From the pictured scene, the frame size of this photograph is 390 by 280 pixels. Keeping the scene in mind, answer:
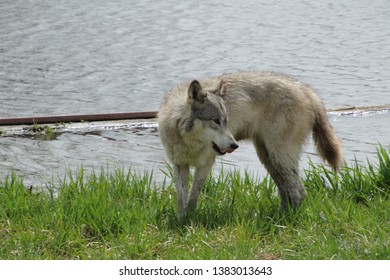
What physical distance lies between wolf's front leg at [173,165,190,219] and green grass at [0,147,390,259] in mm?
75

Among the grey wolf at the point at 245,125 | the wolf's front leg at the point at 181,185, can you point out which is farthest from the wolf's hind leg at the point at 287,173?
the wolf's front leg at the point at 181,185

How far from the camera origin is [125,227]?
6668mm

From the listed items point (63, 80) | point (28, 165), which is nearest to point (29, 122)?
point (28, 165)

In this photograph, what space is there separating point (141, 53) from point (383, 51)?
13.6ft

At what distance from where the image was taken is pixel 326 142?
7.80 m

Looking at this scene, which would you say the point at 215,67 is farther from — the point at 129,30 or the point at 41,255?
the point at 41,255

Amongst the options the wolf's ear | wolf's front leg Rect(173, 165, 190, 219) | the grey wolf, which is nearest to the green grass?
wolf's front leg Rect(173, 165, 190, 219)

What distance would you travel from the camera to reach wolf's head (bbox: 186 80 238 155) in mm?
7078

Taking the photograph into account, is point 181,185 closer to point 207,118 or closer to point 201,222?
point 201,222

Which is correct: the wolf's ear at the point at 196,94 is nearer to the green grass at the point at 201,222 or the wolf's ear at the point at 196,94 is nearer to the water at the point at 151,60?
the green grass at the point at 201,222

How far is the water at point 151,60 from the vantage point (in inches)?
396

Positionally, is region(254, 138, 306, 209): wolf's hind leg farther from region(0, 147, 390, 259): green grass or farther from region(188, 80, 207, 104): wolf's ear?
region(188, 80, 207, 104): wolf's ear

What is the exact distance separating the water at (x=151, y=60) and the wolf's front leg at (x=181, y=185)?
5.44 feet

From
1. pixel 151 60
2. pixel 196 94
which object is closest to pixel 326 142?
pixel 196 94
